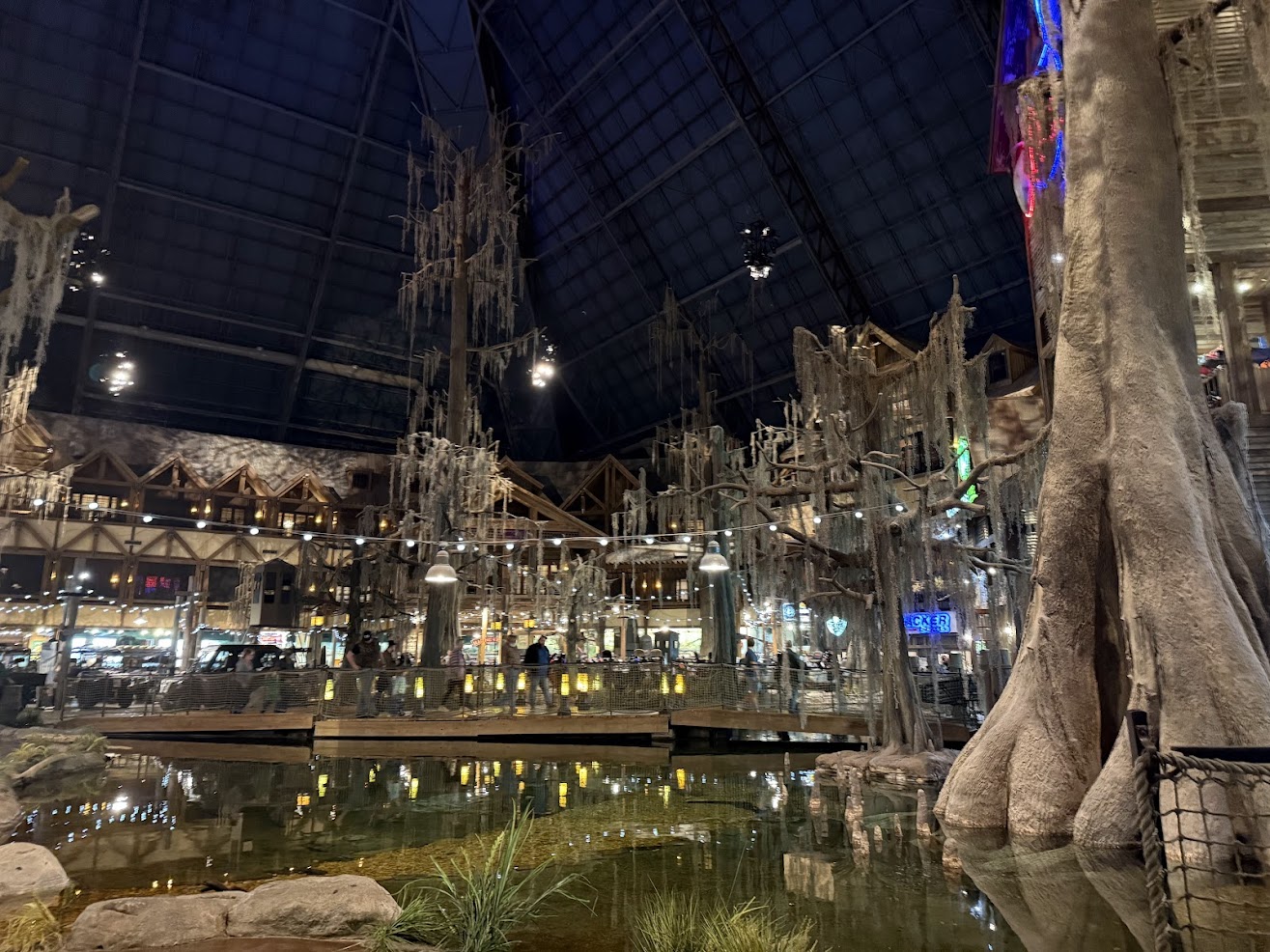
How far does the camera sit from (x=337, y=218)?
31.1 m

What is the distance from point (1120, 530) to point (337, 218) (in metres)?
30.7

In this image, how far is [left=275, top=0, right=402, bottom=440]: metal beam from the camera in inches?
1088

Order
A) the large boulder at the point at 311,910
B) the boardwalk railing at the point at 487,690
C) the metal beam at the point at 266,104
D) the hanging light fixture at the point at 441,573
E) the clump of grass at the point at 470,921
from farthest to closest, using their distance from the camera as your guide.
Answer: the metal beam at the point at 266,104
the boardwalk railing at the point at 487,690
the hanging light fixture at the point at 441,573
the large boulder at the point at 311,910
the clump of grass at the point at 470,921

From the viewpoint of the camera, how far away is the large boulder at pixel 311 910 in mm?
5285

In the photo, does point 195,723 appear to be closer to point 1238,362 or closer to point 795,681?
point 795,681

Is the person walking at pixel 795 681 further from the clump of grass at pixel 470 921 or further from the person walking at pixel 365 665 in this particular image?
the clump of grass at pixel 470 921

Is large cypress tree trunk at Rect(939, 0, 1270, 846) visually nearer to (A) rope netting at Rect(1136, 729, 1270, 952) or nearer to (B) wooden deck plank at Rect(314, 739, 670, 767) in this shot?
(A) rope netting at Rect(1136, 729, 1270, 952)

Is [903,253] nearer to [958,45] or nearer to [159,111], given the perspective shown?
[958,45]

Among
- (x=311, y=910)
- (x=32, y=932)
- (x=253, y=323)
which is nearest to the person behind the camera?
(x=32, y=932)

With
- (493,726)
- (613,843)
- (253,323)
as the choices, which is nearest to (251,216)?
(253,323)

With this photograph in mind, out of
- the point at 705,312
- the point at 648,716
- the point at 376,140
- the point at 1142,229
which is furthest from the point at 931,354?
the point at 376,140

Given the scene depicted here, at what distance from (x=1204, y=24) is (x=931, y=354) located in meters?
5.86

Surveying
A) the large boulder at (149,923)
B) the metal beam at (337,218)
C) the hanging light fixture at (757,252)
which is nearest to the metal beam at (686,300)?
the hanging light fixture at (757,252)

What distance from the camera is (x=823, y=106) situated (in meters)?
24.6
